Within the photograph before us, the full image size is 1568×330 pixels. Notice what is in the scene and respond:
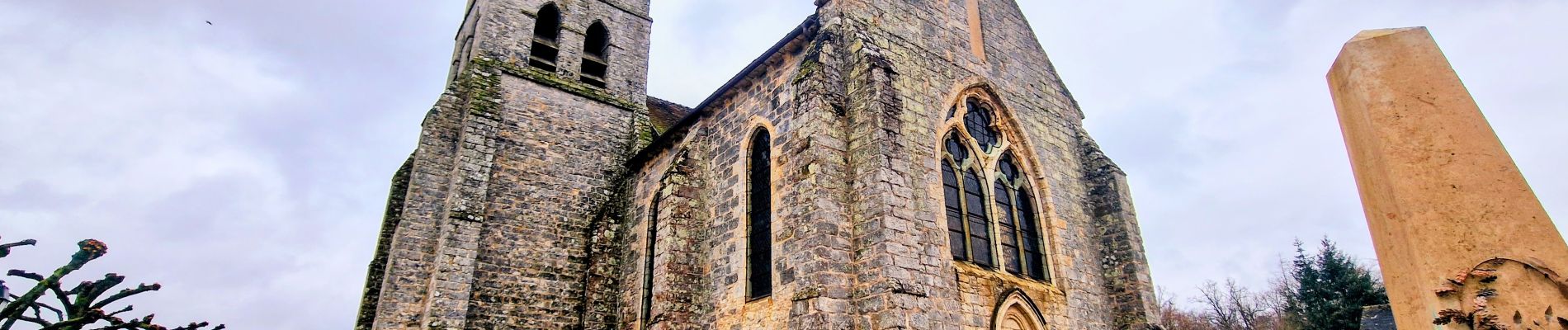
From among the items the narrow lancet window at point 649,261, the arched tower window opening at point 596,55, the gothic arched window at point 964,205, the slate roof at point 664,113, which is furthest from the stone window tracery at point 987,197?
the arched tower window opening at point 596,55

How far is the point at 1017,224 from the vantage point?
1127 cm

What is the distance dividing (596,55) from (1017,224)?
1101 cm

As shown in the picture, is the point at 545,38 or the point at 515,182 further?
the point at 545,38

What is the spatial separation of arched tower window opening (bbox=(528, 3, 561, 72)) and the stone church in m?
0.09

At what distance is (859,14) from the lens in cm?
1063

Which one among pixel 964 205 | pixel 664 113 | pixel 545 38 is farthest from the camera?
pixel 664 113

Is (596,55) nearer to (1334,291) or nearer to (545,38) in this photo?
(545,38)

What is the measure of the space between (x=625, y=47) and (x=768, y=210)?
8.89m

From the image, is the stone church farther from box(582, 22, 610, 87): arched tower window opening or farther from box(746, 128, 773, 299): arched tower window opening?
box(582, 22, 610, 87): arched tower window opening

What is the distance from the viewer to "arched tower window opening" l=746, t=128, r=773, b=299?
10.3 m

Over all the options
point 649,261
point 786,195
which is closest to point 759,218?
point 786,195

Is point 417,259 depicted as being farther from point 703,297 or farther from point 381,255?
point 703,297

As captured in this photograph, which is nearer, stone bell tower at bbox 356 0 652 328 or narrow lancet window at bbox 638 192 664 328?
narrow lancet window at bbox 638 192 664 328

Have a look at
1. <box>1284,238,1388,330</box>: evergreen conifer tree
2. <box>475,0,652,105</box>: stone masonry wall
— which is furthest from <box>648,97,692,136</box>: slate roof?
<box>1284,238,1388,330</box>: evergreen conifer tree
